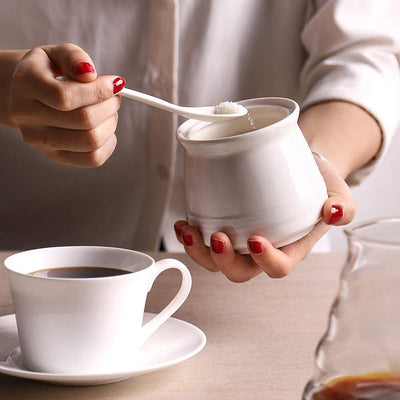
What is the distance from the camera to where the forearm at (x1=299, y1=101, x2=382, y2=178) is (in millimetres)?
843

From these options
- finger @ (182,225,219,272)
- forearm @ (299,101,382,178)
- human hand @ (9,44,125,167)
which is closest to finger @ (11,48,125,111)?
human hand @ (9,44,125,167)

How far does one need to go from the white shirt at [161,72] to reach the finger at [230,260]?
36 cm

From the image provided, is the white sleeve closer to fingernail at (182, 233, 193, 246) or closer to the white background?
fingernail at (182, 233, 193, 246)

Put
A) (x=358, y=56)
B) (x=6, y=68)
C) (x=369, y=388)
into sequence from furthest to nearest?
1. (x=358, y=56)
2. (x=6, y=68)
3. (x=369, y=388)

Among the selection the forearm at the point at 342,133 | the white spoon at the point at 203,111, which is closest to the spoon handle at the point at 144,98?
the white spoon at the point at 203,111

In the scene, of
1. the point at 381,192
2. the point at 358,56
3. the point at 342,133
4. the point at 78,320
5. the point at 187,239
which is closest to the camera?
the point at 78,320

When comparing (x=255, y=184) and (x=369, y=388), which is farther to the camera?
(x=255, y=184)

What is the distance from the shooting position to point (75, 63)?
0.58 m

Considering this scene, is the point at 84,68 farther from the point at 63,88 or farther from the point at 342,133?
the point at 342,133

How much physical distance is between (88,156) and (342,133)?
346 mm

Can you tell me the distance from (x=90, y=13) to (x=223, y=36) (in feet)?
0.65

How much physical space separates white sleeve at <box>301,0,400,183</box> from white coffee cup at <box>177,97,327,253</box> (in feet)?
1.21

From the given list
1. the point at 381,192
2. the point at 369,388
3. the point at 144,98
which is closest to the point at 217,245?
the point at 144,98

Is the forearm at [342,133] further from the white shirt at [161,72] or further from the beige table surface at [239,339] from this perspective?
the beige table surface at [239,339]
